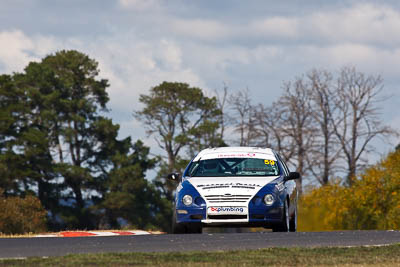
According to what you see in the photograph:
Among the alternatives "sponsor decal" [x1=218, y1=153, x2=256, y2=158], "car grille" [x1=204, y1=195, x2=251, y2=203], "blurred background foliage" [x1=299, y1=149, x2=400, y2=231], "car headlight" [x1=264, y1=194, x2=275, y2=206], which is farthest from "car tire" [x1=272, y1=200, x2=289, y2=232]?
"blurred background foliage" [x1=299, y1=149, x2=400, y2=231]

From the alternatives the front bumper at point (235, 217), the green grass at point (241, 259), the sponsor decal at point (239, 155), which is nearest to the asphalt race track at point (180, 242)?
the front bumper at point (235, 217)

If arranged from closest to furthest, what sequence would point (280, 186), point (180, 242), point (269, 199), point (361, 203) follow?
point (180, 242), point (269, 199), point (280, 186), point (361, 203)

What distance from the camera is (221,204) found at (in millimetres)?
16234

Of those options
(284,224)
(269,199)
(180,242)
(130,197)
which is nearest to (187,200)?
(269,199)

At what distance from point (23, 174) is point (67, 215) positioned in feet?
13.1

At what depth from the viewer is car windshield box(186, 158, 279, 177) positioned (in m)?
17.4

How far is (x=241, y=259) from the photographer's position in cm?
1162

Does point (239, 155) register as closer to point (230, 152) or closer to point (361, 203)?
point (230, 152)

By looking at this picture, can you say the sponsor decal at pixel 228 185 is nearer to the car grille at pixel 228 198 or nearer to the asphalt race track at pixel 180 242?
the car grille at pixel 228 198

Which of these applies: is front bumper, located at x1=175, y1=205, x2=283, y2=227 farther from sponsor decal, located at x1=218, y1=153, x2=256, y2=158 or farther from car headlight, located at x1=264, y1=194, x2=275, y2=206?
sponsor decal, located at x1=218, y1=153, x2=256, y2=158

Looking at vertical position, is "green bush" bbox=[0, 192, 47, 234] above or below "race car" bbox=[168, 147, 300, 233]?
above

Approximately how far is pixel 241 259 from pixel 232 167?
6.24 meters

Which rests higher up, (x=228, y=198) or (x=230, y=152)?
(x=230, y=152)

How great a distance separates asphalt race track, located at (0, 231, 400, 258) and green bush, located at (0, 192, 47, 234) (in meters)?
28.6
